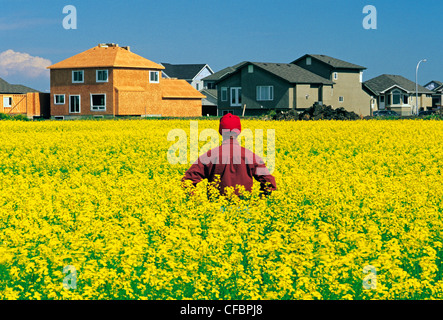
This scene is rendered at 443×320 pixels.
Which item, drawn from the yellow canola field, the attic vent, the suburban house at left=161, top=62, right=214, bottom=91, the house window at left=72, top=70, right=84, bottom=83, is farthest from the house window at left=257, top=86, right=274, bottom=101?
the yellow canola field

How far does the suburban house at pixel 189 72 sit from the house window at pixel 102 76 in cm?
5202

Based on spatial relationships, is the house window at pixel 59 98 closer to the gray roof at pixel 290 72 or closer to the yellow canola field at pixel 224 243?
the gray roof at pixel 290 72

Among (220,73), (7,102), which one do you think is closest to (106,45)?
(7,102)

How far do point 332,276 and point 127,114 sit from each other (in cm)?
6624

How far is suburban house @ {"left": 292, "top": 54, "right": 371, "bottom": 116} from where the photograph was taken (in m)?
85.3

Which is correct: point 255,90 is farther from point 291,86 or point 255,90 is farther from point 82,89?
point 82,89

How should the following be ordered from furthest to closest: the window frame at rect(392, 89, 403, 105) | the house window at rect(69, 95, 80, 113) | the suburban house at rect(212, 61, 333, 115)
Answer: the window frame at rect(392, 89, 403, 105)
the suburban house at rect(212, 61, 333, 115)
the house window at rect(69, 95, 80, 113)

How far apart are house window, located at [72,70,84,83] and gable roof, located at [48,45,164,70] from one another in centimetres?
68

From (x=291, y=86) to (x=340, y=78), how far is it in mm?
12750

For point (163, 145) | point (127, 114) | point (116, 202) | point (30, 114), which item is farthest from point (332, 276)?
point (30, 114)

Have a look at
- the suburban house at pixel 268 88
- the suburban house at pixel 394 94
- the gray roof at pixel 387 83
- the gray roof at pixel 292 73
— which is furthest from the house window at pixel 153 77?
the gray roof at pixel 387 83

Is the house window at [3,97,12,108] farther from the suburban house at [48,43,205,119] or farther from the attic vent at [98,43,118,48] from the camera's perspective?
the attic vent at [98,43,118,48]

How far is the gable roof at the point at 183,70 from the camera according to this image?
410 feet

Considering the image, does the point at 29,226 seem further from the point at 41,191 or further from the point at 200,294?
the point at 41,191
